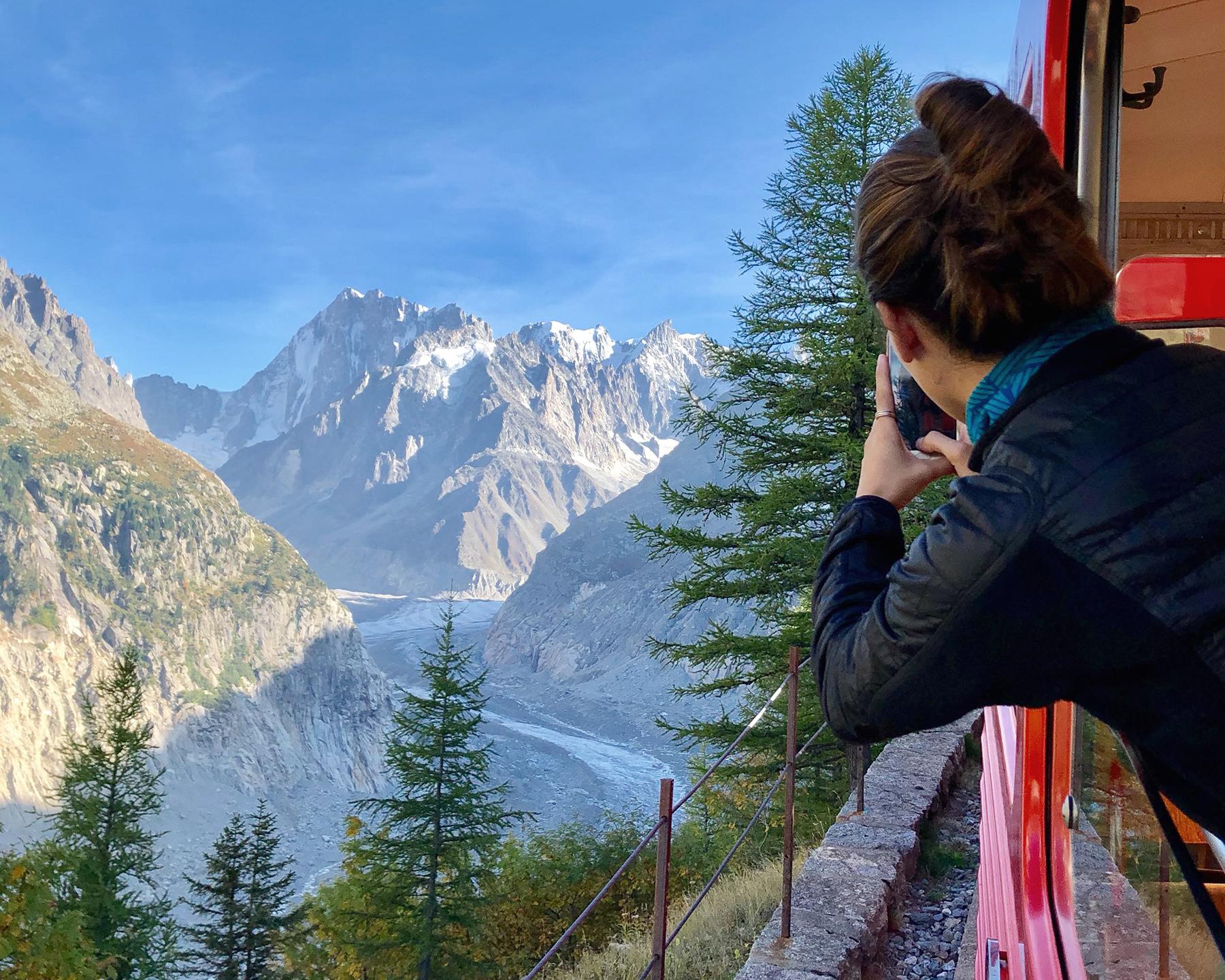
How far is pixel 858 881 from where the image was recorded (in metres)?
4.02

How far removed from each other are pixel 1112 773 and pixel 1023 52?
1.01m

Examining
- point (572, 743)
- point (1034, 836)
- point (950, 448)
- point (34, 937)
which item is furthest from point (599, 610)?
point (950, 448)

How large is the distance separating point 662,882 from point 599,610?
12376 centimetres

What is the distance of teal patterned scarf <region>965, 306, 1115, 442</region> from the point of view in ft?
2.24

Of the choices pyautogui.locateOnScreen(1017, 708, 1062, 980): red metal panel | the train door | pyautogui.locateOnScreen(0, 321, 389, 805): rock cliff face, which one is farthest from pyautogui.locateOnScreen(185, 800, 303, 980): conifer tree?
pyautogui.locateOnScreen(0, 321, 389, 805): rock cliff face

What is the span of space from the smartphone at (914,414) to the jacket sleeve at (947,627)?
0.72ft

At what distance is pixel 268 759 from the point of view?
100 m

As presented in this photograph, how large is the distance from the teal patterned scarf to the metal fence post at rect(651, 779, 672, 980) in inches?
80.0

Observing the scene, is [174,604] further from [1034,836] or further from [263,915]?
[1034,836]

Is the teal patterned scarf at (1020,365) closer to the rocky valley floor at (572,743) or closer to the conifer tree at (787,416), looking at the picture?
the conifer tree at (787,416)

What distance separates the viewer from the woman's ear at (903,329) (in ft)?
2.43

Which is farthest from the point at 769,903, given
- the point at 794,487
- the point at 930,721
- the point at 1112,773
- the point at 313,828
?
the point at 313,828

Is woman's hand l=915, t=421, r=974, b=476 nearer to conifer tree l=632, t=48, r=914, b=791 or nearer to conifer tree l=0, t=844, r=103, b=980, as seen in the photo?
conifer tree l=632, t=48, r=914, b=791

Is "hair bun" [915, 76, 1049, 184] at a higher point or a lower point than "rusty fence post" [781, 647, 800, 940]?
higher
